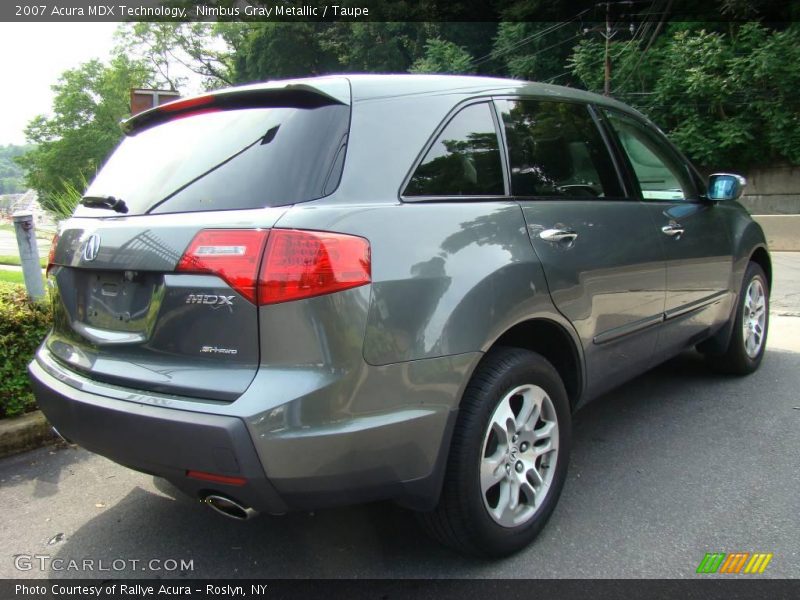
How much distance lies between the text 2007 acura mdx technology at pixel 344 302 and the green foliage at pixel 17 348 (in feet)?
4.03

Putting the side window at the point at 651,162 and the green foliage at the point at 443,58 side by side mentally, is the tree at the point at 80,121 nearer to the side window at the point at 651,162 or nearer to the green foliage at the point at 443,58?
the green foliage at the point at 443,58

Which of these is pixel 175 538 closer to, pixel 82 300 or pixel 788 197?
pixel 82 300

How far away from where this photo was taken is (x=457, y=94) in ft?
7.95

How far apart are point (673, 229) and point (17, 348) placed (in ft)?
12.2

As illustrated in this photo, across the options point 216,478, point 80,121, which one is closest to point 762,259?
point 216,478

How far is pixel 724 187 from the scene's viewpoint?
12.4ft

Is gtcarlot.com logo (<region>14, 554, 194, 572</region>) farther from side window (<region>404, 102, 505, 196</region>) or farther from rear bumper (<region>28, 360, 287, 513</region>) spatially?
side window (<region>404, 102, 505, 196</region>)

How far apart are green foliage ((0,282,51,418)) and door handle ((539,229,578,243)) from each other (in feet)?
9.59

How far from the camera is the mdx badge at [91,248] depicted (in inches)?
85.6

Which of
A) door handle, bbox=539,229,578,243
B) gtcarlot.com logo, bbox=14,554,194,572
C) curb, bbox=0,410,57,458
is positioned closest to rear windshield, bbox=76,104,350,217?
door handle, bbox=539,229,578,243

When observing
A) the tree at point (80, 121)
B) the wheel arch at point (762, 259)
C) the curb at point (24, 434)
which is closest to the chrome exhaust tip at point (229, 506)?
the curb at point (24, 434)

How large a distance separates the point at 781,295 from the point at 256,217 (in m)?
7.84

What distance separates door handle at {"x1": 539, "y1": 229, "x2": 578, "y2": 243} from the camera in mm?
2475

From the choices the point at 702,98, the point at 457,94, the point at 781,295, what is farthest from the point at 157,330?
the point at 702,98
